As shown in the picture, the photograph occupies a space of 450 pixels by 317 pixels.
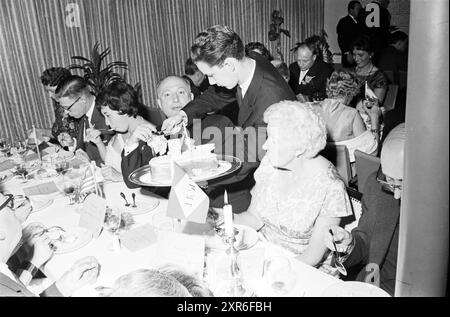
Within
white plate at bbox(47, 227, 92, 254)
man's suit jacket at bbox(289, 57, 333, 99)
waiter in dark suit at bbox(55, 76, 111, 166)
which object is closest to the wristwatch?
white plate at bbox(47, 227, 92, 254)

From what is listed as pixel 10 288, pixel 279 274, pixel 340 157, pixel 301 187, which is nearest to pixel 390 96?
pixel 340 157

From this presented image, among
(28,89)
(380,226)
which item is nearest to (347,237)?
(380,226)

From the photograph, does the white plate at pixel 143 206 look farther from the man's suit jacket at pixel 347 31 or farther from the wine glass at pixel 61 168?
the man's suit jacket at pixel 347 31

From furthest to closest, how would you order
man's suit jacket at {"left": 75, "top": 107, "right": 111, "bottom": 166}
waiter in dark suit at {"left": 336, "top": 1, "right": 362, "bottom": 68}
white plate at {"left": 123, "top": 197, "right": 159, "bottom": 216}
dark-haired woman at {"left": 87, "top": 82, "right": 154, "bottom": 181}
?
waiter in dark suit at {"left": 336, "top": 1, "right": 362, "bottom": 68}, man's suit jacket at {"left": 75, "top": 107, "right": 111, "bottom": 166}, dark-haired woman at {"left": 87, "top": 82, "right": 154, "bottom": 181}, white plate at {"left": 123, "top": 197, "right": 159, "bottom": 216}

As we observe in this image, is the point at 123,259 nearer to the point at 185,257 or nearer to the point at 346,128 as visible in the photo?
the point at 185,257

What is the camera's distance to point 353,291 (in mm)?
1265

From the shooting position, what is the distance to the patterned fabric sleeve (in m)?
1.76

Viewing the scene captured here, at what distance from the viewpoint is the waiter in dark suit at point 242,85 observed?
2.34m

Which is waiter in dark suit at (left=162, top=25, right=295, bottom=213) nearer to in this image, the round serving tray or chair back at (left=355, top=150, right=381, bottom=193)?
the round serving tray

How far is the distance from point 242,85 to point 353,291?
1608 millimetres

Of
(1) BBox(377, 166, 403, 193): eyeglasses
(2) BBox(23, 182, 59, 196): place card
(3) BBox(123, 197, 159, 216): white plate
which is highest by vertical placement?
(1) BBox(377, 166, 403, 193): eyeglasses

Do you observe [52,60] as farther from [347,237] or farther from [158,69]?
[347,237]

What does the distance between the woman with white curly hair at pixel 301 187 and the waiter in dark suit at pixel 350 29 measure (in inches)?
249

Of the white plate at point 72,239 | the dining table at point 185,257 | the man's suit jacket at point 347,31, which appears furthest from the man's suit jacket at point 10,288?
the man's suit jacket at point 347,31
